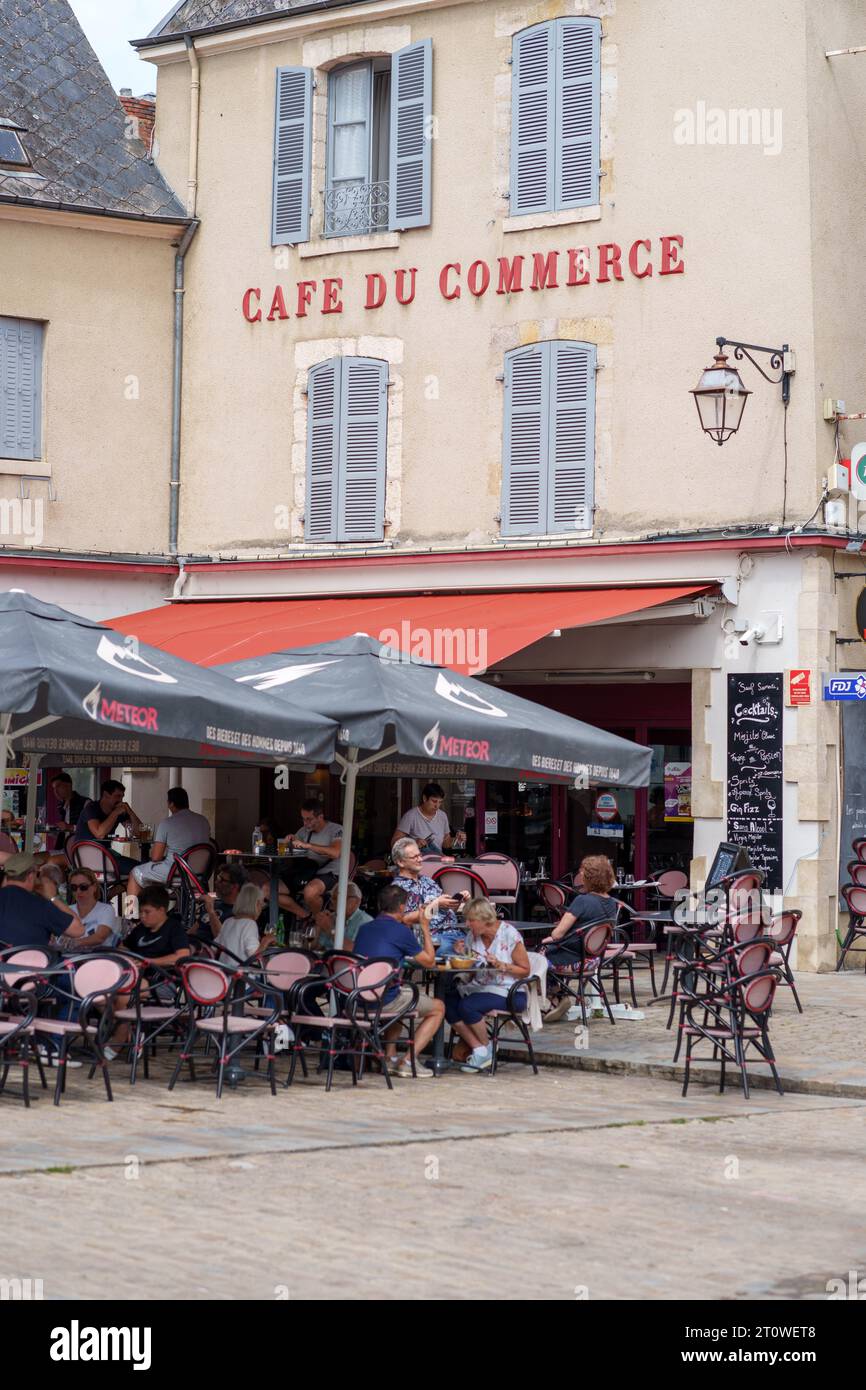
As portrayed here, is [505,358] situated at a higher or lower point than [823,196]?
lower

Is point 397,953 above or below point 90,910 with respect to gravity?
below

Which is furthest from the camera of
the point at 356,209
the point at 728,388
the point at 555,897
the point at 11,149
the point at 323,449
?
the point at 11,149

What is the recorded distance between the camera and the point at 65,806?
20344 mm

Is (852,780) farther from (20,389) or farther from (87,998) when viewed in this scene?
(20,389)

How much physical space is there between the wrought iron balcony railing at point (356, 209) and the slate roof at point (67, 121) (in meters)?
1.84

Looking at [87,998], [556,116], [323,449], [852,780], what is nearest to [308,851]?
[87,998]

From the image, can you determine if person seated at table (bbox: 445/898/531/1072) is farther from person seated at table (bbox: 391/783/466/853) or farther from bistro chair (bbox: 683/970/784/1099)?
person seated at table (bbox: 391/783/466/853)

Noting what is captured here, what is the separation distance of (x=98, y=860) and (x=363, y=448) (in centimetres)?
536

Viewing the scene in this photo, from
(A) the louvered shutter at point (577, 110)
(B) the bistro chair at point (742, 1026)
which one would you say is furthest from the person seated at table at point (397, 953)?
(A) the louvered shutter at point (577, 110)

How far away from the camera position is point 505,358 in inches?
744

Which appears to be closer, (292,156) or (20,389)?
(20,389)
